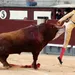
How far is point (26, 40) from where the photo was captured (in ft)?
26.1

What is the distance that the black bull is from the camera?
310 inches

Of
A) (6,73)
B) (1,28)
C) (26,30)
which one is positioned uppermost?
(26,30)

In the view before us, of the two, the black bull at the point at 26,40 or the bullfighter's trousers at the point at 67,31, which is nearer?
the black bull at the point at 26,40

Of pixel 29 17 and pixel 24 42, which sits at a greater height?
pixel 24 42

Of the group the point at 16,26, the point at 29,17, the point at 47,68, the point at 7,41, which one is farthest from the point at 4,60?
the point at 29,17

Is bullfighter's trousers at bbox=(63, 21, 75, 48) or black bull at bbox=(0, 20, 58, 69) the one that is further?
bullfighter's trousers at bbox=(63, 21, 75, 48)

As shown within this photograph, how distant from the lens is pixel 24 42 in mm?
7930

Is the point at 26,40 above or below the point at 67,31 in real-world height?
above

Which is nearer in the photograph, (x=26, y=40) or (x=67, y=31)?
(x=26, y=40)

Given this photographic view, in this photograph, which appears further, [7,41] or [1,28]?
[1,28]

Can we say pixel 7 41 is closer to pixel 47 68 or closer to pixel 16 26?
pixel 47 68

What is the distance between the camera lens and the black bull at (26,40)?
7.86 m

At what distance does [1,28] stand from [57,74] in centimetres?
561

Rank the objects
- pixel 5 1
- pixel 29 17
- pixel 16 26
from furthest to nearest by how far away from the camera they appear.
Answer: pixel 5 1 → pixel 29 17 → pixel 16 26
